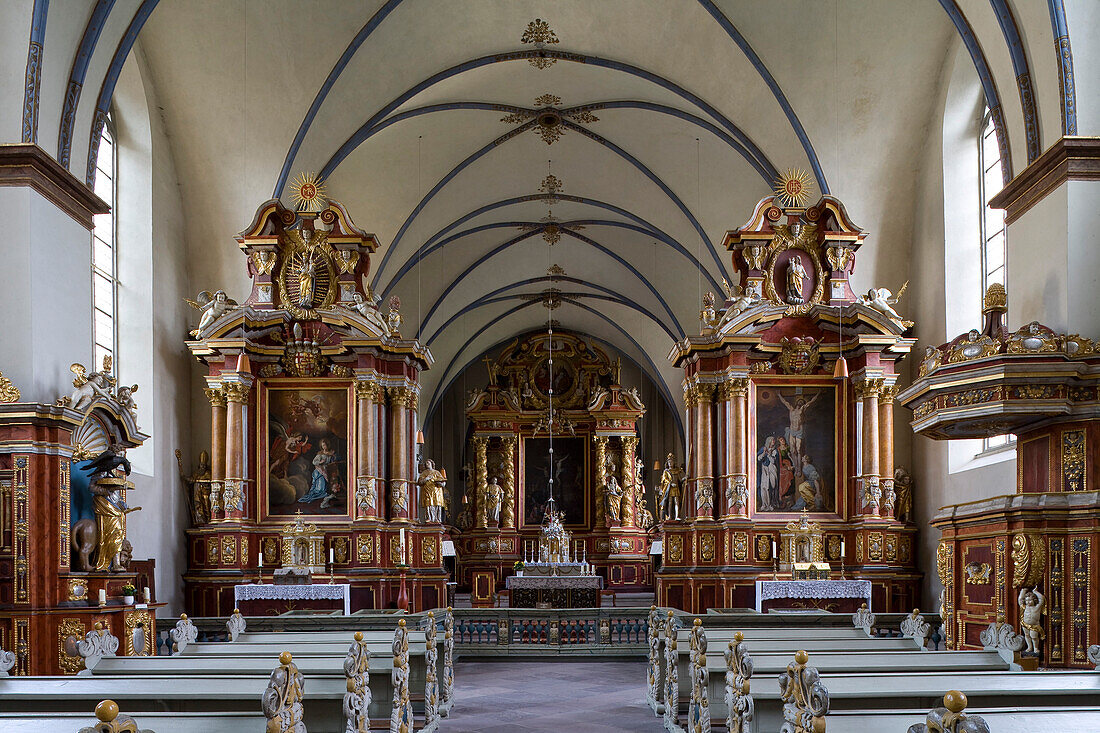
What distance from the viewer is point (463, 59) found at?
19.2 metres

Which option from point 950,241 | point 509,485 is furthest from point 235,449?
point 509,485

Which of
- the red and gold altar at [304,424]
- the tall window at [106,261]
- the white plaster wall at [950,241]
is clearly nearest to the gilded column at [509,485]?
the red and gold altar at [304,424]

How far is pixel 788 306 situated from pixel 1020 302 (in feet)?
21.2

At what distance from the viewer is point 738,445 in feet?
61.6

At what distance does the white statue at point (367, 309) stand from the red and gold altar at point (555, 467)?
14.4 metres

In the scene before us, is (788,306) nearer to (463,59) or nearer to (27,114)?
(463,59)

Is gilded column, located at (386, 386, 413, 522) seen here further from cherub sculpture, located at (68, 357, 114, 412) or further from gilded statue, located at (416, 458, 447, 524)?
cherub sculpture, located at (68, 357, 114, 412)

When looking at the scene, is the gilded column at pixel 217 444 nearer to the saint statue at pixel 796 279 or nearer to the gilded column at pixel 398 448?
the gilded column at pixel 398 448

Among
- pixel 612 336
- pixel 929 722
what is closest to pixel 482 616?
pixel 929 722

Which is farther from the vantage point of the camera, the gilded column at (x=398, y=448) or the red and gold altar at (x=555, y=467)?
the red and gold altar at (x=555, y=467)

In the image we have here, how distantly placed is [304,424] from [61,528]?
8.05 metres

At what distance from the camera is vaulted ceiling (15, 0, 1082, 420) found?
1694 cm

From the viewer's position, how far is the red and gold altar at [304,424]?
1809cm

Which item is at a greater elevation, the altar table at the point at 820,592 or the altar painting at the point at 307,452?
the altar painting at the point at 307,452
